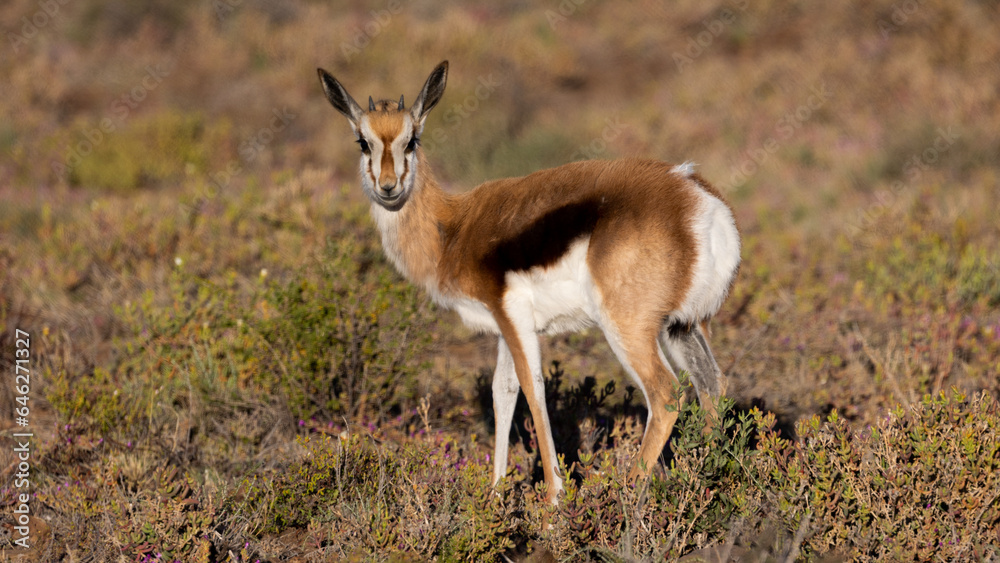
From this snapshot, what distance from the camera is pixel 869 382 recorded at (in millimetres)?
6203

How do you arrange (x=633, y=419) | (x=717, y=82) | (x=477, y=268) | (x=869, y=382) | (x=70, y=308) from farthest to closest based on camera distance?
(x=717, y=82), (x=70, y=308), (x=869, y=382), (x=633, y=419), (x=477, y=268)

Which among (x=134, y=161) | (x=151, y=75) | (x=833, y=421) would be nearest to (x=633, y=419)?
(x=833, y=421)

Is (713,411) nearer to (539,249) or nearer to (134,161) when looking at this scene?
(539,249)

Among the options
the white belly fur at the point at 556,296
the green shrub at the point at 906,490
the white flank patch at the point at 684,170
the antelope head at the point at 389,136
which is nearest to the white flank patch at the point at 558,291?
the white belly fur at the point at 556,296

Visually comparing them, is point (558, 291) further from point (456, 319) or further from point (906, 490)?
point (456, 319)

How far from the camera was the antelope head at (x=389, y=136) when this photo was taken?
16.1 feet

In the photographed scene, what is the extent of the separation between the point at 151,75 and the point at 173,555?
17.3 m

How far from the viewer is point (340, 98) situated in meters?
5.09

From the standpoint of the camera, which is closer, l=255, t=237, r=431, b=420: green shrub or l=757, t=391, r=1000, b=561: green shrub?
l=757, t=391, r=1000, b=561: green shrub

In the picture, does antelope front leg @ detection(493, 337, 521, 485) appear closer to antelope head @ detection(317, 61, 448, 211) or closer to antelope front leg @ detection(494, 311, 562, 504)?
antelope front leg @ detection(494, 311, 562, 504)

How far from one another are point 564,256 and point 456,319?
144 inches

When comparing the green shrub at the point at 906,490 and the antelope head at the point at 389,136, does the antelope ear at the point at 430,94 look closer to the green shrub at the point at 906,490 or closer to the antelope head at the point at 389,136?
the antelope head at the point at 389,136

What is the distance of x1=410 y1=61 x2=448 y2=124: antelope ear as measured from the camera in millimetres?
5062

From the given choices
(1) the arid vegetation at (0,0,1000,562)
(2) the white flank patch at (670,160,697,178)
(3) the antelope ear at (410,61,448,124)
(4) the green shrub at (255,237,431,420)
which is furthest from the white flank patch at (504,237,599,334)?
(4) the green shrub at (255,237,431,420)
